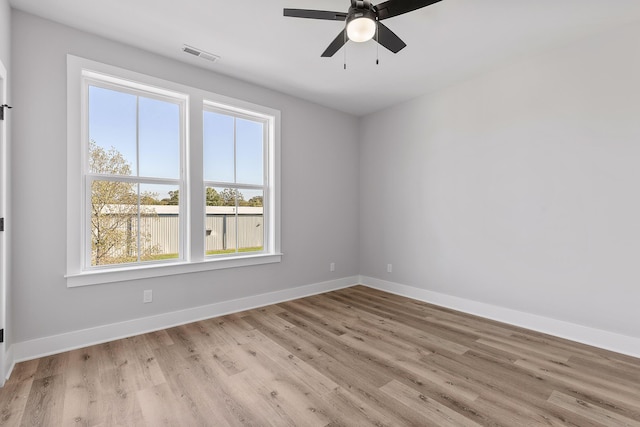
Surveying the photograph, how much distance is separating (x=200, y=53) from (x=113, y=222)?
194 cm

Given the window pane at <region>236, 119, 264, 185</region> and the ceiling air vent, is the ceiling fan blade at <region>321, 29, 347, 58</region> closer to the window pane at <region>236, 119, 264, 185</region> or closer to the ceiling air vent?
the ceiling air vent

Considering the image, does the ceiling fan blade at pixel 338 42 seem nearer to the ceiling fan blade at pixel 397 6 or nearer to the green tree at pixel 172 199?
the ceiling fan blade at pixel 397 6

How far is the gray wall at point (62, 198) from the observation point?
244 cm

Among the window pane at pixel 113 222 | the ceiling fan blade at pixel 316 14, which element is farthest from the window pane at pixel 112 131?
the ceiling fan blade at pixel 316 14

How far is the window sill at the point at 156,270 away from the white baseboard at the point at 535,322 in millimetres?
2171

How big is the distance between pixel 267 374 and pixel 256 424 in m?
0.53

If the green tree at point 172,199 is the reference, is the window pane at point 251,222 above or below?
below

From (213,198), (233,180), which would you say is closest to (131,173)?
(213,198)

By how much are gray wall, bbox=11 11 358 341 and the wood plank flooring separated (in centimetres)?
34

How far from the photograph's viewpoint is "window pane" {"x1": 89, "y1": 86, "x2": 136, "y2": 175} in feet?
9.37

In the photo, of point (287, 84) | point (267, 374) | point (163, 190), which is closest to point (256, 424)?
point (267, 374)

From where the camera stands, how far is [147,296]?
302 centimetres

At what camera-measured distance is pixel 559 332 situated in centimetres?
294

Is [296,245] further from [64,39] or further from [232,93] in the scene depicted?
[64,39]
